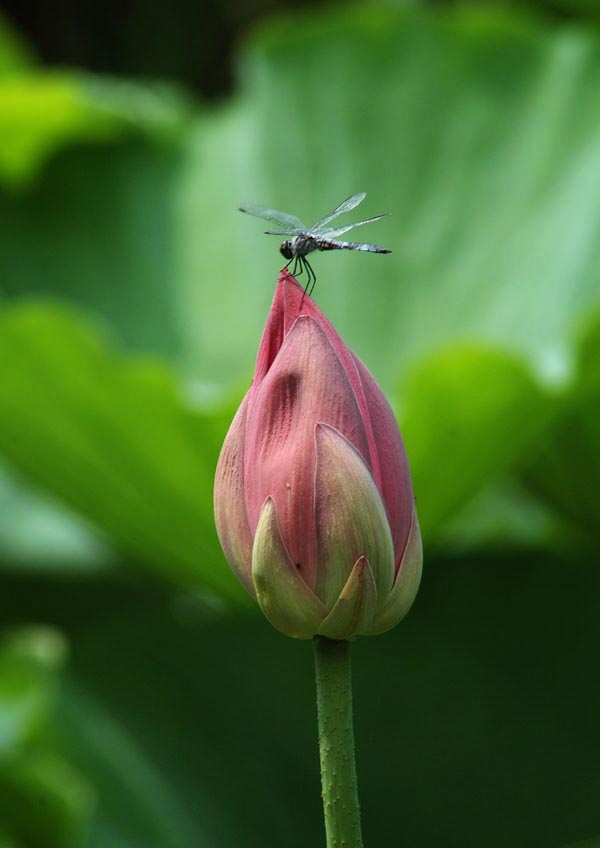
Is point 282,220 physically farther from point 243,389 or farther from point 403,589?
point 243,389

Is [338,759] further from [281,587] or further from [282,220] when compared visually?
[282,220]

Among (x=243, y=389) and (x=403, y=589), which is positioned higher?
(x=243, y=389)

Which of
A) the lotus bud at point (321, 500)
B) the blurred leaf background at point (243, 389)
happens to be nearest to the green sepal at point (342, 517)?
the lotus bud at point (321, 500)

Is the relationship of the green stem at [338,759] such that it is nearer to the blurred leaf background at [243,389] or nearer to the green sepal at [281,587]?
the green sepal at [281,587]

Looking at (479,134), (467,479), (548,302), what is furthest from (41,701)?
(479,134)

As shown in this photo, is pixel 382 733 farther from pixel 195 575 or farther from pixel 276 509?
pixel 276 509

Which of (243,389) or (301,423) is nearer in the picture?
(301,423)

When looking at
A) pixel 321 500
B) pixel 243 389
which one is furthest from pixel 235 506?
pixel 243 389

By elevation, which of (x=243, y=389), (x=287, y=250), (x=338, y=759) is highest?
(x=243, y=389)
